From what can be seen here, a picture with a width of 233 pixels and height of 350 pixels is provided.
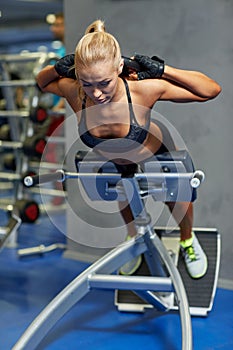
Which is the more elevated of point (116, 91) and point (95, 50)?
point (95, 50)

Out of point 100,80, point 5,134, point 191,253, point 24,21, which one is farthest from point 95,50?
point 24,21

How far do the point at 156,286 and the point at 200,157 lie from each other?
1.03 meters

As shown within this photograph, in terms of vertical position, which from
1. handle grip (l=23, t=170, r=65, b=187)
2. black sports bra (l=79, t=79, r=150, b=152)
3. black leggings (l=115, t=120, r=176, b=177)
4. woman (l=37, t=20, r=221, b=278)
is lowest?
handle grip (l=23, t=170, r=65, b=187)

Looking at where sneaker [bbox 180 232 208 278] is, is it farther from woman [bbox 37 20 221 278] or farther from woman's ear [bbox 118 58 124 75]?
woman's ear [bbox 118 58 124 75]

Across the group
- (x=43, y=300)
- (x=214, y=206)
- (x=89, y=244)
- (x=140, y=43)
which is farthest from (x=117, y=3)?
(x=43, y=300)

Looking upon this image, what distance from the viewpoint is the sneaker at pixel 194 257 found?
2627 millimetres

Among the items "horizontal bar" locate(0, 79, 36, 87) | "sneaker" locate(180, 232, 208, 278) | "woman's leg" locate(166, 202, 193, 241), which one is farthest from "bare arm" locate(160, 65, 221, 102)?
"horizontal bar" locate(0, 79, 36, 87)

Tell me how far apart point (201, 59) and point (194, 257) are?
108 centimetres

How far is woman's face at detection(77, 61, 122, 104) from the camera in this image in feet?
5.76

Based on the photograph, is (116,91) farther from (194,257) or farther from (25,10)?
(25,10)

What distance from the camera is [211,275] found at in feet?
8.87

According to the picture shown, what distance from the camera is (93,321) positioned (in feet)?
8.36

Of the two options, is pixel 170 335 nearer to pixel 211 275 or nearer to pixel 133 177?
pixel 211 275

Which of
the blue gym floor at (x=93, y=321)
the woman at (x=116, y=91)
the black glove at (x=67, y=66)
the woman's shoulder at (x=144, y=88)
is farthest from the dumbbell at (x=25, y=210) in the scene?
the woman's shoulder at (x=144, y=88)
